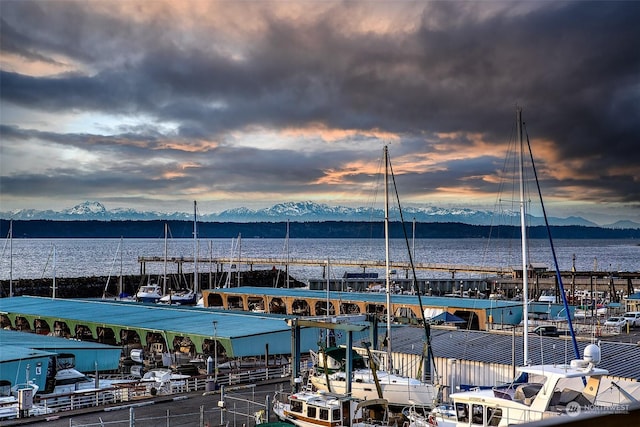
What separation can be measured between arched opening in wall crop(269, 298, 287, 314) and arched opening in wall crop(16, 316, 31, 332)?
21.1 meters

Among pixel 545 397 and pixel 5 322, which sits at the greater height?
pixel 545 397

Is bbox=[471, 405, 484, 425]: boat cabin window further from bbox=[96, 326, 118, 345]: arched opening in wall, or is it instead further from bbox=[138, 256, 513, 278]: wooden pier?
bbox=[138, 256, 513, 278]: wooden pier

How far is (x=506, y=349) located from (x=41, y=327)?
4031 cm

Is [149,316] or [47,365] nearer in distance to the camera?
[47,365]

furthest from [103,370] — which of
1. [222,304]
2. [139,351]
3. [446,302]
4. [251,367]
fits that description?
[222,304]

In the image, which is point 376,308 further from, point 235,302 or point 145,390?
point 145,390

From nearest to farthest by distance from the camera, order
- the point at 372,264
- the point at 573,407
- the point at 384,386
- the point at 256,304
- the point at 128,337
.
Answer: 1. the point at 573,407
2. the point at 384,386
3. the point at 128,337
4. the point at 256,304
5. the point at 372,264

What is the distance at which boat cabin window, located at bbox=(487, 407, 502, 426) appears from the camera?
59.2ft

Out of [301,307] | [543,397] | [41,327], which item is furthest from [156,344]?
[543,397]

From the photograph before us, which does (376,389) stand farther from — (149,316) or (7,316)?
(7,316)

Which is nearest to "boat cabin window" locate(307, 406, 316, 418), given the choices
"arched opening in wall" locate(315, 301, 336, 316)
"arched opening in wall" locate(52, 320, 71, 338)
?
"arched opening in wall" locate(52, 320, 71, 338)

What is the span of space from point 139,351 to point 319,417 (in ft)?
71.3

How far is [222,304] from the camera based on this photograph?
2803 inches

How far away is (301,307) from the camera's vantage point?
215ft
